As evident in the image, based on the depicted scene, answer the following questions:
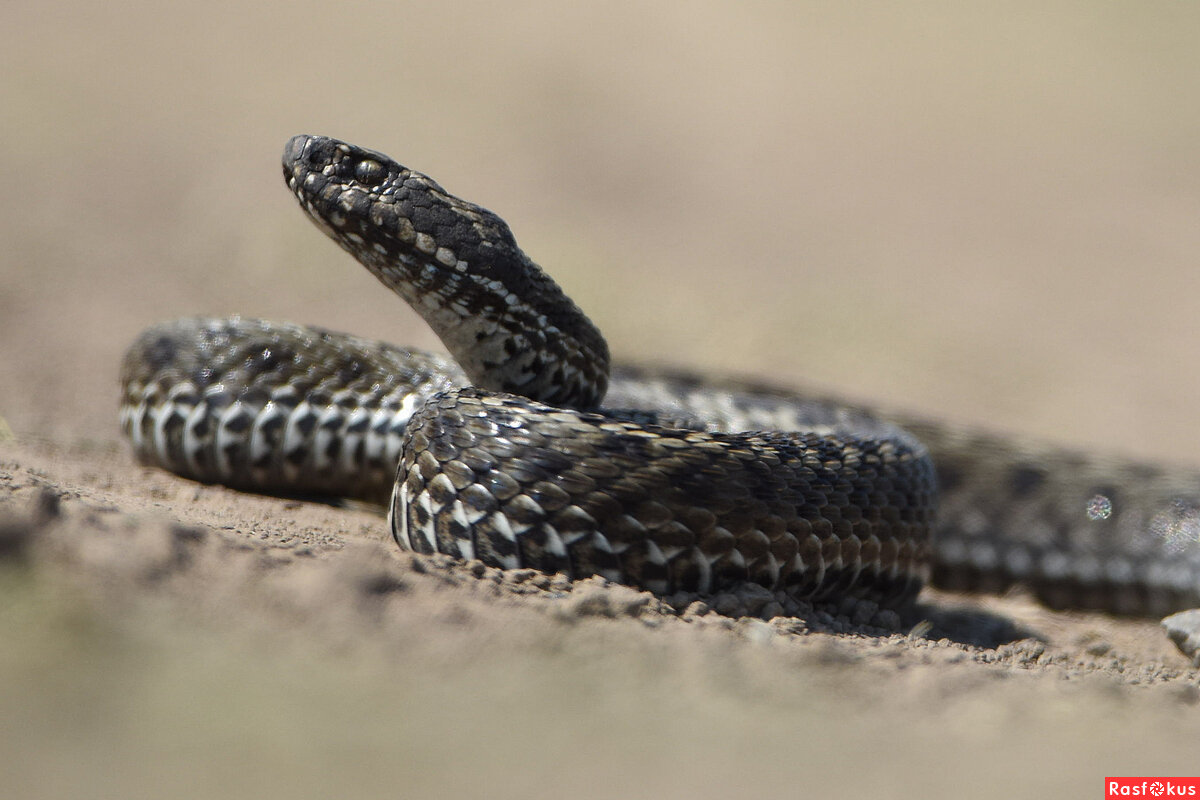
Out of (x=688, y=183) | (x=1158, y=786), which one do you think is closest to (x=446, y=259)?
(x=1158, y=786)

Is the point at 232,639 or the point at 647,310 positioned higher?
the point at 647,310

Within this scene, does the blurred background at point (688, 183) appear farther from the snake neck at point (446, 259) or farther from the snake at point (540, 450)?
the snake neck at point (446, 259)

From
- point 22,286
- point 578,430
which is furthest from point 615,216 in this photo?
point 578,430

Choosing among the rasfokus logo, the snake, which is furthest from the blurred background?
the rasfokus logo

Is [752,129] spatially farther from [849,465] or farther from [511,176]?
[849,465]

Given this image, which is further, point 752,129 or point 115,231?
point 752,129

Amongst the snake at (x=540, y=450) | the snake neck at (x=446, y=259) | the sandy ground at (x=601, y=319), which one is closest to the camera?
the sandy ground at (x=601, y=319)

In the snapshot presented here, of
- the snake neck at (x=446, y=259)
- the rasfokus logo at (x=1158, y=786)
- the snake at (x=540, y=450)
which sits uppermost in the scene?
the snake neck at (x=446, y=259)

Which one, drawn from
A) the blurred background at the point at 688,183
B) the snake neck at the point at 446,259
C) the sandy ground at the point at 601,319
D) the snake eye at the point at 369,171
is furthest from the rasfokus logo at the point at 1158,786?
the blurred background at the point at 688,183
